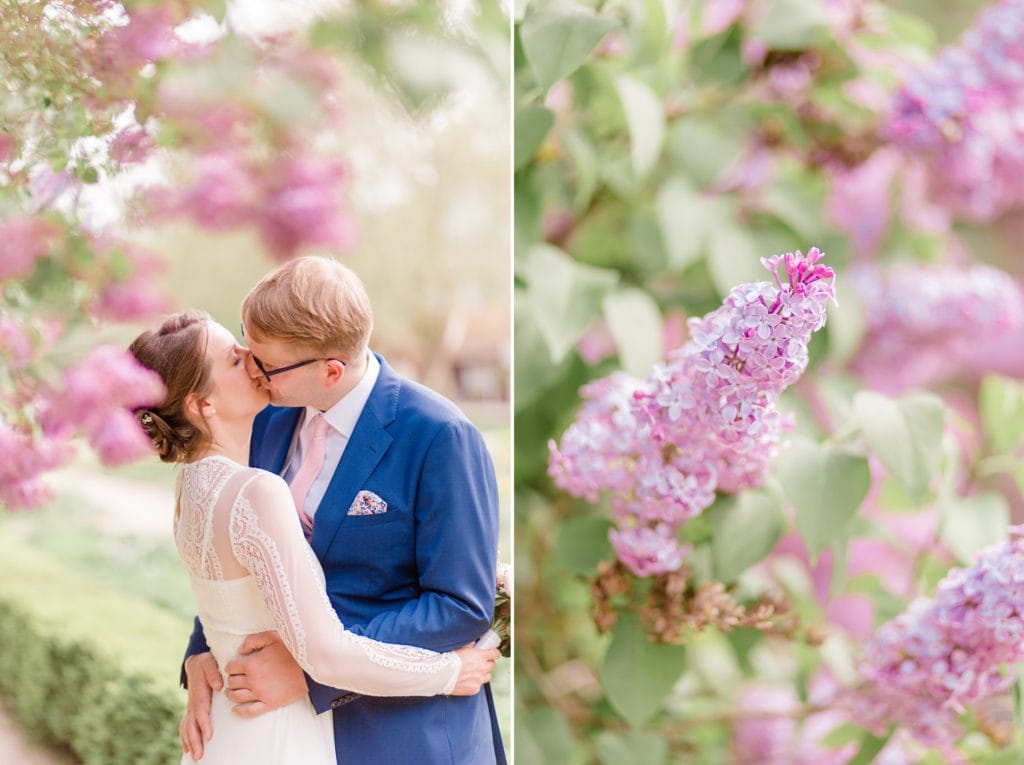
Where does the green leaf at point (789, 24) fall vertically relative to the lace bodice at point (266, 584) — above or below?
above

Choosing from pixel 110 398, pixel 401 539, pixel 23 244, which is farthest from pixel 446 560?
pixel 23 244

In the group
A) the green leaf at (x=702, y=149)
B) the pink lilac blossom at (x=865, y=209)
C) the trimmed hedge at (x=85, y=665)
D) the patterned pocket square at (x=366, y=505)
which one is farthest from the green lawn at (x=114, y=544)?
the pink lilac blossom at (x=865, y=209)

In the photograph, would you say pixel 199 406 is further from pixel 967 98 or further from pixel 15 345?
pixel 967 98

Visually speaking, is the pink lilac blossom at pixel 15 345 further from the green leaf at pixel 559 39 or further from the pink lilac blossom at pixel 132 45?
the green leaf at pixel 559 39

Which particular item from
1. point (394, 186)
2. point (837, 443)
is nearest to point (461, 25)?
point (394, 186)

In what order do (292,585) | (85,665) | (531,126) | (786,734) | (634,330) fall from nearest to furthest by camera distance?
1. (292,585)
2. (85,665)
3. (531,126)
4. (634,330)
5. (786,734)

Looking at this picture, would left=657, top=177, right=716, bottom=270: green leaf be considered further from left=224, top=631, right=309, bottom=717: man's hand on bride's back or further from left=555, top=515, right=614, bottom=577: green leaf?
left=224, top=631, right=309, bottom=717: man's hand on bride's back

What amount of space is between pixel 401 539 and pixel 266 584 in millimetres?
95

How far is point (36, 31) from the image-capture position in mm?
663

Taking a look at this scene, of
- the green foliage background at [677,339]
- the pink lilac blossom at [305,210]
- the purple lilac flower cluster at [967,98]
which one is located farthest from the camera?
the purple lilac flower cluster at [967,98]

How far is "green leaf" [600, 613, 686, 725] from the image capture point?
34.3 inches

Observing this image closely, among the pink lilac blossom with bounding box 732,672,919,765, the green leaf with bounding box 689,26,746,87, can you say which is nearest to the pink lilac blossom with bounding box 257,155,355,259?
the green leaf with bounding box 689,26,746,87

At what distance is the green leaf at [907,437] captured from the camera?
799 millimetres

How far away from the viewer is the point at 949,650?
81 cm
